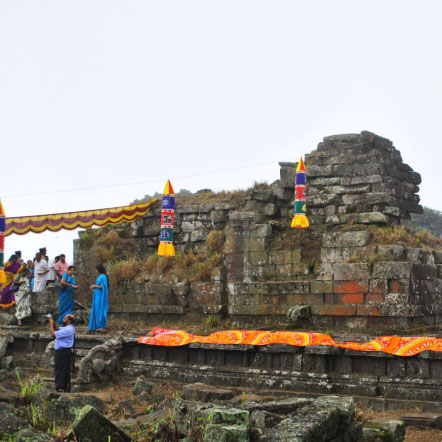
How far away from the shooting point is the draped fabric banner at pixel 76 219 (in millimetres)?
18969

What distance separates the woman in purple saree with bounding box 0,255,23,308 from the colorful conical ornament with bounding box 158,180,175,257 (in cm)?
380

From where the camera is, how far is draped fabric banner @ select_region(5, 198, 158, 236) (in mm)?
18969

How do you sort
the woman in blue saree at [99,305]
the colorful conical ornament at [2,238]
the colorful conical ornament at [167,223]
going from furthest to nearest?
the colorful conical ornament at [2,238]
the colorful conical ornament at [167,223]
the woman in blue saree at [99,305]

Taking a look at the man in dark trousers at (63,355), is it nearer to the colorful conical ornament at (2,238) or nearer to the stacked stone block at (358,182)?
the stacked stone block at (358,182)

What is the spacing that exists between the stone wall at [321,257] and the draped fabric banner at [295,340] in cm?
222

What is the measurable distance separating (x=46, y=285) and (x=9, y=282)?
3.66ft

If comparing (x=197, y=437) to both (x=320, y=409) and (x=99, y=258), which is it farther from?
(x=99, y=258)

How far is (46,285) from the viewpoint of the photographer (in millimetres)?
18078

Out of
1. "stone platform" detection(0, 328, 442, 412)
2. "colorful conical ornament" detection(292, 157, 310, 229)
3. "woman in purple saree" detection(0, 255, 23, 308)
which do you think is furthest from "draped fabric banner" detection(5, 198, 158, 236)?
"stone platform" detection(0, 328, 442, 412)

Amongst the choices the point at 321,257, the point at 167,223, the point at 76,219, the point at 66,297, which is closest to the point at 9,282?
the point at 76,219

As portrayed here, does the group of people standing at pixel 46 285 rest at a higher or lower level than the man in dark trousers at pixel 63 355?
higher

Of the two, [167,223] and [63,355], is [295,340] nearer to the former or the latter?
[63,355]

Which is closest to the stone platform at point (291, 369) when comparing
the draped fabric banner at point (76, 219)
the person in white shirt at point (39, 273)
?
the person in white shirt at point (39, 273)

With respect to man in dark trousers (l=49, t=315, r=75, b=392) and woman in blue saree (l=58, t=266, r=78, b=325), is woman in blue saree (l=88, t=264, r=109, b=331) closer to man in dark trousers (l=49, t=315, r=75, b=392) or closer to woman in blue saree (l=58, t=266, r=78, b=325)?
woman in blue saree (l=58, t=266, r=78, b=325)
